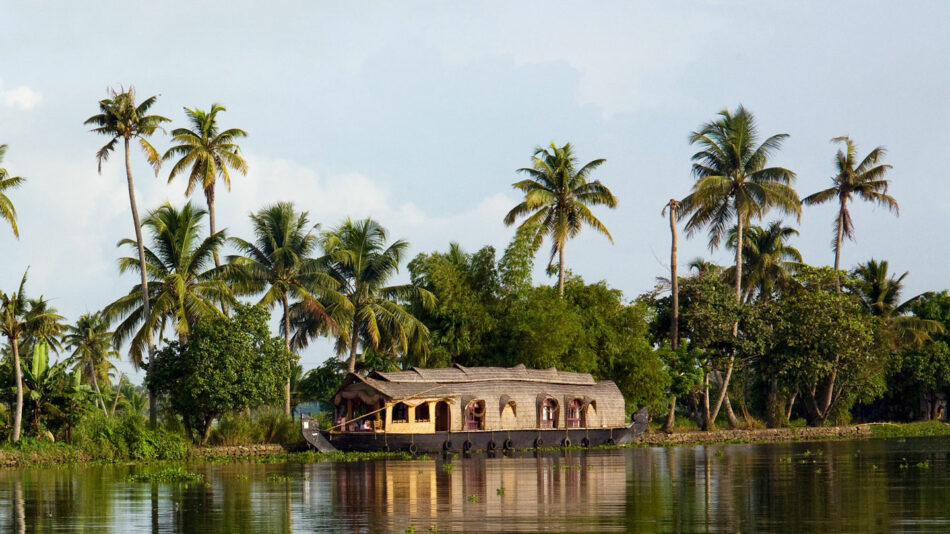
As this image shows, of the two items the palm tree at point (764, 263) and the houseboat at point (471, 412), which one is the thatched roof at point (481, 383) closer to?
the houseboat at point (471, 412)

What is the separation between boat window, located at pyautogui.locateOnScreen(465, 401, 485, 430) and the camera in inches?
1657

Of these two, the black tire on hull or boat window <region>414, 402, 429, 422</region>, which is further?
boat window <region>414, 402, 429, 422</region>

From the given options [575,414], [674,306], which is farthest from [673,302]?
[575,414]

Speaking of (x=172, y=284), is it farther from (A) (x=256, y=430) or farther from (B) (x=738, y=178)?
(B) (x=738, y=178)

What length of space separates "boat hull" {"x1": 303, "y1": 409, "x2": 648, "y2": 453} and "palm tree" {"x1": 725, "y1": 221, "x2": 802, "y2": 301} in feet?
59.2

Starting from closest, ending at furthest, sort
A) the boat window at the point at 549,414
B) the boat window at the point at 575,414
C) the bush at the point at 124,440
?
the bush at the point at 124,440 → the boat window at the point at 549,414 → the boat window at the point at 575,414

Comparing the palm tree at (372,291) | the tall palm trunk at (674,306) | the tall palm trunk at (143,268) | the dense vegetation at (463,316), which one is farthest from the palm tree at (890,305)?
the tall palm trunk at (143,268)

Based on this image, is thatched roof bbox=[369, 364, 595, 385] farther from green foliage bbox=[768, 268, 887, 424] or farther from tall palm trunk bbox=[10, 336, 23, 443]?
green foliage bbox=[768, 268, 887, 424]

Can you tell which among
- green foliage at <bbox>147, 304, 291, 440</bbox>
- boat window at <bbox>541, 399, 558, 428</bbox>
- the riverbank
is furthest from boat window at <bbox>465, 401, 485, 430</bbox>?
green foliage at <bbox>147, 304, 291, 440</bbox>

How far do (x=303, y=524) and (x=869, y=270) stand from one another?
5406 cm

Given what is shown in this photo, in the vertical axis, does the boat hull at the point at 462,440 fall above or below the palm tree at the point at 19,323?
Answer: below

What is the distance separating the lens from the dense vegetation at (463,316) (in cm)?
3838

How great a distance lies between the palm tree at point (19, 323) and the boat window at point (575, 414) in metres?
20.3

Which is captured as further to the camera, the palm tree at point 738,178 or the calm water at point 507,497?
the palm tree at point 738,178
